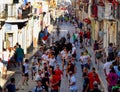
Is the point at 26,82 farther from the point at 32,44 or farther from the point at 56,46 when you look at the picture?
the point at 32,44

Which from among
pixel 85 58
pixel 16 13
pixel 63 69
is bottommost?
pixel 63 69

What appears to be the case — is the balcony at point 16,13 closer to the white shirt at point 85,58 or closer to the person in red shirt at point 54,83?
the white shirt at point 85,58

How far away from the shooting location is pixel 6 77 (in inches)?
1008

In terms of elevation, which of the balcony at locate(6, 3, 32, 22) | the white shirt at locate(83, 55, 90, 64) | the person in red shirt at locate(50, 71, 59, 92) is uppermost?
the balcony at locate(6, 3, 32, 22)

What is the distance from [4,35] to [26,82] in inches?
439

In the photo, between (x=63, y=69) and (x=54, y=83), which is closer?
(x=54, y=83)

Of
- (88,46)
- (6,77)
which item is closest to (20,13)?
(88,46)

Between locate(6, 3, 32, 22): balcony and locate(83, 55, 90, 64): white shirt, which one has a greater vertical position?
locate(6, 3, 32, 22): balcony

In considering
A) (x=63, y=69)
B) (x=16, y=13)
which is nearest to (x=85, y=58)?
(x=63, y=69)

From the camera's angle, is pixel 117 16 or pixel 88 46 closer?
pixel 117 16

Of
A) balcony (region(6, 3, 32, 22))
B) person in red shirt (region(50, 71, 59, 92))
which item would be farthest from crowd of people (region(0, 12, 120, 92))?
balcony (region(6, 3, 32, 22))

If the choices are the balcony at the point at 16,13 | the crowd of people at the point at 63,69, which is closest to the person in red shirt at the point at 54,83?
the crowd of people at the point at 63,69

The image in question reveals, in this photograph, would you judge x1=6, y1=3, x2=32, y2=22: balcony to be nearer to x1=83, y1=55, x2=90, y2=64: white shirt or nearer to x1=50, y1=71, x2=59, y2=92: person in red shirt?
x1=83, y1=55, x2=90, y2=64: white shirt

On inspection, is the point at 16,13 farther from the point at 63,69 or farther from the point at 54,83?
the point at 54,83
